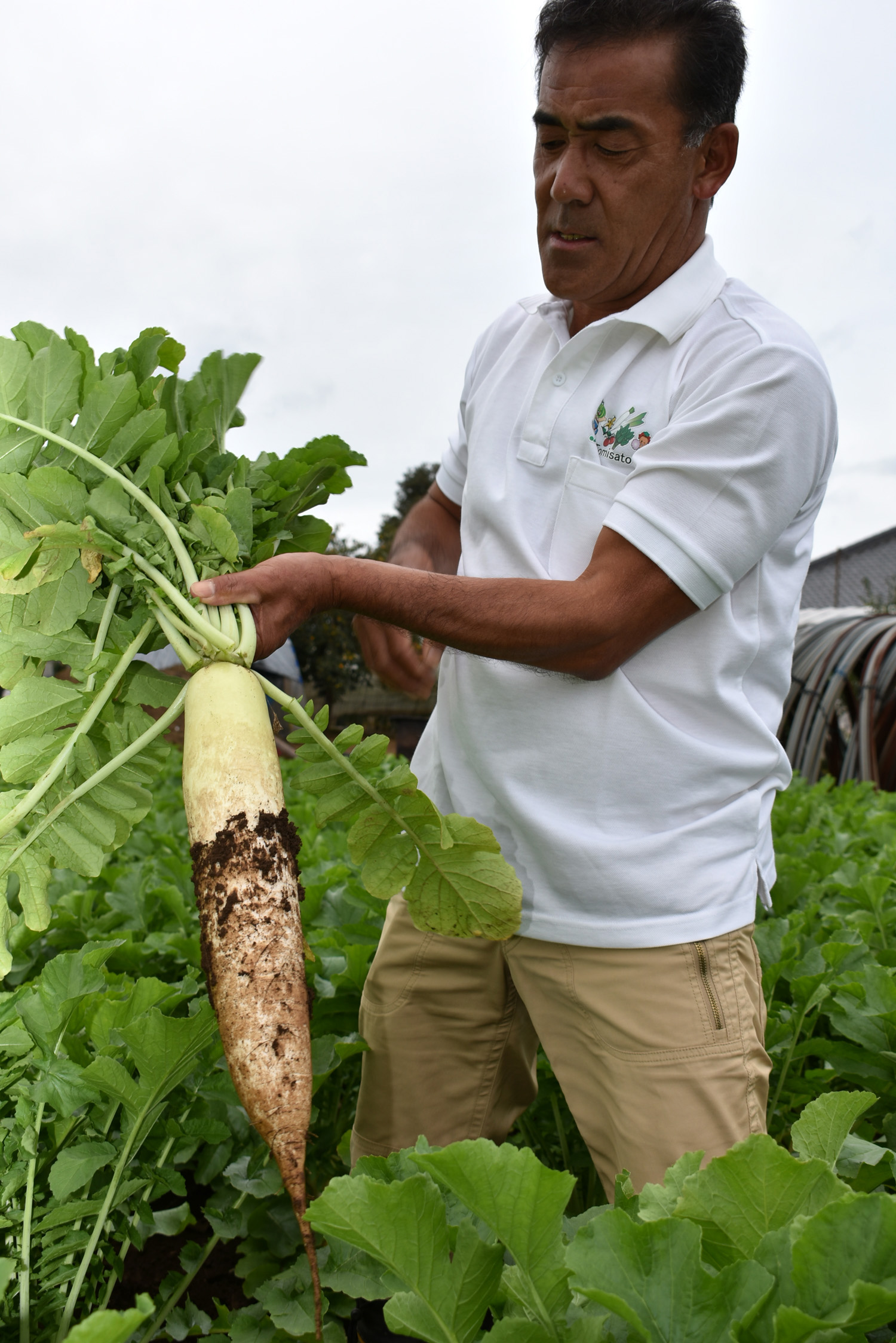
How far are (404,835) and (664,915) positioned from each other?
51 centimetres

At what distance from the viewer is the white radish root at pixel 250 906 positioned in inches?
58.3

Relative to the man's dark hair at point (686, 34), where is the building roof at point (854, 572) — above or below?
above

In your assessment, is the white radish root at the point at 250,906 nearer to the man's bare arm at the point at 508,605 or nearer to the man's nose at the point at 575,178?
the man's bare arm at the point at 508,605

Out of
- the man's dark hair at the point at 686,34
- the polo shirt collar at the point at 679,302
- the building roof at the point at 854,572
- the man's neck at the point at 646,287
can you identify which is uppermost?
the building roof at the point at 854,572

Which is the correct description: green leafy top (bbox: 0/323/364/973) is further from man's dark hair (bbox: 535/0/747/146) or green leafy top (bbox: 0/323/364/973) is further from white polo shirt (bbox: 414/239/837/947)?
man's dark hair (bbox: 535/0/747/146)

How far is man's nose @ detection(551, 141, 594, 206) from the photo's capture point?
1.90 meters

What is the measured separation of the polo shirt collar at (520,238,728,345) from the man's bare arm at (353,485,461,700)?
648mm

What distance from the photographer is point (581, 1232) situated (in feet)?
2.90

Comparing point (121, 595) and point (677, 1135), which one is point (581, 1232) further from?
point (121, 595)

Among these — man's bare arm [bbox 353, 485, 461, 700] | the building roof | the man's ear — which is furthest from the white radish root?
the building roof

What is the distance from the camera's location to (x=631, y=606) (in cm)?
170

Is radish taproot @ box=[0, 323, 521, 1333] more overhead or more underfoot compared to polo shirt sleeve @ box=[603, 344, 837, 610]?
more underfoot

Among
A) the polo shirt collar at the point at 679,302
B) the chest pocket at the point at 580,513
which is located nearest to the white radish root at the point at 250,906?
the chest pocket at the point at 580,513

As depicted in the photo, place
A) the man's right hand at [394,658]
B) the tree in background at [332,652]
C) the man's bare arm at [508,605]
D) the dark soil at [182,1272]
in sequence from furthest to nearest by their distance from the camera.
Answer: the tree in background at [332,652] → the dark soil at [182,1272] → the man's right hand at [394,658] → the man's bare arm at [508,605]
